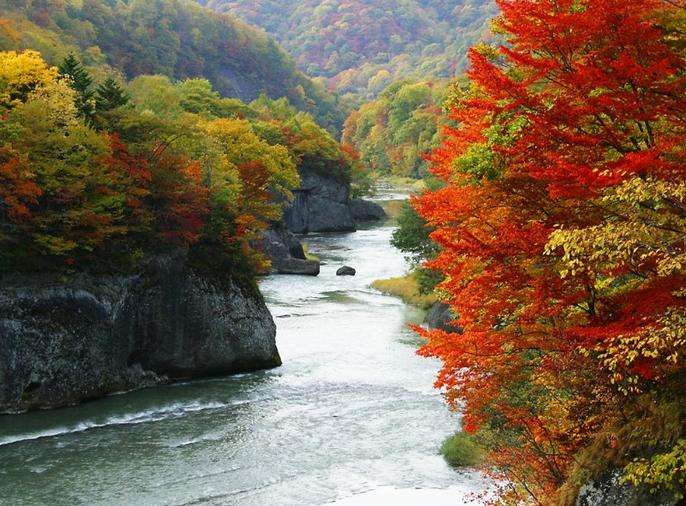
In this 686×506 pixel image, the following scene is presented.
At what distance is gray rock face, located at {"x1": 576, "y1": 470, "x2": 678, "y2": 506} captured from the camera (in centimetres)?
1423

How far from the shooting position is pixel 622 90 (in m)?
16.0

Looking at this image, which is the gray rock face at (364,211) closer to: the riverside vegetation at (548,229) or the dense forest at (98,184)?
the dense forest at (98,184)

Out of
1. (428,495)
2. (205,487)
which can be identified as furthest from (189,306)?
(428,495)

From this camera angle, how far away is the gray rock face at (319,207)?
338 feet

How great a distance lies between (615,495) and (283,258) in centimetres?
5889

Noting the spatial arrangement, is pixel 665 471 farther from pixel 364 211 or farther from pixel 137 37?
pixel 137 37

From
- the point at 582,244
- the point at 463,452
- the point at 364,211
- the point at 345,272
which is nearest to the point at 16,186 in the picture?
the point at 463,452

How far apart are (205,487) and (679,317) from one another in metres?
18.0

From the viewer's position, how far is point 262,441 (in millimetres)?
30688

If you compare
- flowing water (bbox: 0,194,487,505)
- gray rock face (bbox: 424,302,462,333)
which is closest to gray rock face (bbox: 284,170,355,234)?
gray rock face (bbox: 424,302,462,333)

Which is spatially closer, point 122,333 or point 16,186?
point 16,186

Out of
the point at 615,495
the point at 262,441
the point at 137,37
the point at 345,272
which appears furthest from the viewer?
the point at 137,37

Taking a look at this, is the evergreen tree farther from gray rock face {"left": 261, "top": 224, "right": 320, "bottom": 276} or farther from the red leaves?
gray rock face {"left": 261, "top": 224, "right": 320, "bottom": 276}

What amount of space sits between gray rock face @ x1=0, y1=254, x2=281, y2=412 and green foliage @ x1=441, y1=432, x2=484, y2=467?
14951 millimetres
